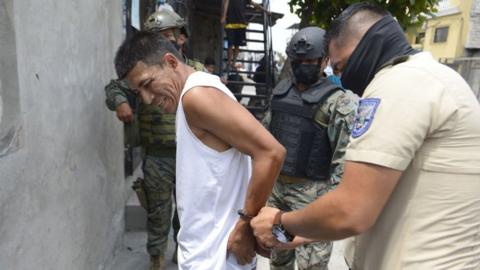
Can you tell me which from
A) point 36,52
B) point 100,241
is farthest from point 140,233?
point 36,52

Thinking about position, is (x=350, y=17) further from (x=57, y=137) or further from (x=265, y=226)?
(x=57, y=137)

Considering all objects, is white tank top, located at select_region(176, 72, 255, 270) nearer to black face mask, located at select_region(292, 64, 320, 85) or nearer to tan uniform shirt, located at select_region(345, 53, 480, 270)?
tan uniform shirt, located at select_region(345, 53, 480, 270)

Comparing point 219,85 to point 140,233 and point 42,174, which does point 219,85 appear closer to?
point 42,174

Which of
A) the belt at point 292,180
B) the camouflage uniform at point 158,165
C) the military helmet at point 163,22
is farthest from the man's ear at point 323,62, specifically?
the military helmet at point 163,22

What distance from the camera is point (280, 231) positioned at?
1392 millimetres

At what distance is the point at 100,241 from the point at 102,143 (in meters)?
0.73

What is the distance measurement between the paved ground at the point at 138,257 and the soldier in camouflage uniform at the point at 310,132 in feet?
3.07

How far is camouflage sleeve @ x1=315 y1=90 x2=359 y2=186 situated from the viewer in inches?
92.6

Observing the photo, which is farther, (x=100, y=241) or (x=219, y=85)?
(x=100, y=241)

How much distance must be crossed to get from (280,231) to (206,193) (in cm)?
31

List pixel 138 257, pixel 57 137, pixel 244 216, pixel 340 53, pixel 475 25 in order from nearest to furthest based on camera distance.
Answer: pixel 340 53 < pixel 244 216 < pixel 57 137 < pixel 138 257 < pixel 475 25

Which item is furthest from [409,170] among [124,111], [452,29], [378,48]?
[452,29]

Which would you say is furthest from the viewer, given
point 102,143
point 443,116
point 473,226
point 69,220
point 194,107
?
point 102,143

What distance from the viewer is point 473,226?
1.15 meters
